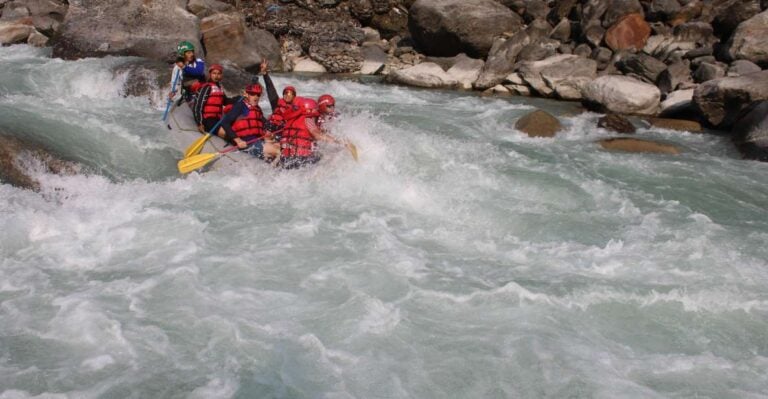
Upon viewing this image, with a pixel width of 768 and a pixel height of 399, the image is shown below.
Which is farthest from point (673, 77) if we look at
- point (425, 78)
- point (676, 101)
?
point (425, 78)

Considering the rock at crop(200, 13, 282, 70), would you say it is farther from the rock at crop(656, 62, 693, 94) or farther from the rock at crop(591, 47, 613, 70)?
the rock at crop(656, 62, 693, 94)

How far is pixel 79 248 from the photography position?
595cm

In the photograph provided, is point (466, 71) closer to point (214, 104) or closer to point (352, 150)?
point (352, 150)

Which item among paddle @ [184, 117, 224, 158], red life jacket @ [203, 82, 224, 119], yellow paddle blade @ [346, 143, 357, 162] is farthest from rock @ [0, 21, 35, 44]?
yellow paddle blade @ [346, 143, 357, 162]

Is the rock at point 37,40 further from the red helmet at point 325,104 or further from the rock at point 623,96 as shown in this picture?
the rock at point 623,96

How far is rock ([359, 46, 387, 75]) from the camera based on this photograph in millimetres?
16000

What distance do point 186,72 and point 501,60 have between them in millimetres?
7837

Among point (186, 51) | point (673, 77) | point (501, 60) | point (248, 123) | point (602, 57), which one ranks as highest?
point (186, 51)

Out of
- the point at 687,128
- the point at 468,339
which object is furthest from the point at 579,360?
the point at 687,128

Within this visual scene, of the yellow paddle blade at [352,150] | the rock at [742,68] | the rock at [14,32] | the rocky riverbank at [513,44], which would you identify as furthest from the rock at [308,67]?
the rock at [742,68]

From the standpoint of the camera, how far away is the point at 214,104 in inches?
332

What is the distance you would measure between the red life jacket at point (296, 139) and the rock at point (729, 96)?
724cm

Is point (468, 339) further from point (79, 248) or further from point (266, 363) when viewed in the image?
point (79, 248)

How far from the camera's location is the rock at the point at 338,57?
16031 millimetres
